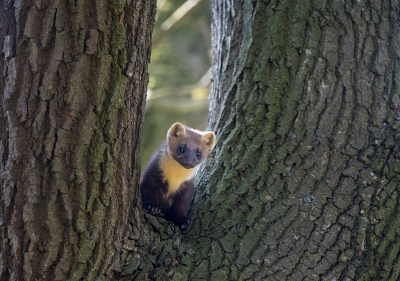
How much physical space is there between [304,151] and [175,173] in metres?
2.06

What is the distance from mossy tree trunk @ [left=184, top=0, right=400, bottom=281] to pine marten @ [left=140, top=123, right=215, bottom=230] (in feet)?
2.27

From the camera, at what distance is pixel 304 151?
3.57 metres

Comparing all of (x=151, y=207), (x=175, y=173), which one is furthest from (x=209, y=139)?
(x=151, y=207)

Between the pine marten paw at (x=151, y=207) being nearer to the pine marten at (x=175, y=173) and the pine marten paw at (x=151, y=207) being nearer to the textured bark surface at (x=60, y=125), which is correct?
the pine marten at (x=175, y=173)

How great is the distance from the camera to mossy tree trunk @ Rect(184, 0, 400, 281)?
126 inches

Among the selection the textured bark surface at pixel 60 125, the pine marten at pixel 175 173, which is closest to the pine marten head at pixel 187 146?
the pine marten at pixel 175 173

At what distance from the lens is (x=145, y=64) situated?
3010 millimetres

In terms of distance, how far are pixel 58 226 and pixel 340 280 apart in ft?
7.61

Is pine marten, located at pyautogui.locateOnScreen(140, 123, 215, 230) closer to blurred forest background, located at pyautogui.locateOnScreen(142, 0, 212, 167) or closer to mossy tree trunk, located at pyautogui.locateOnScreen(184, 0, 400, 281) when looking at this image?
mossy tree trunk, located at pyautogui.locateOnScreen(184, 0, 400, 281)

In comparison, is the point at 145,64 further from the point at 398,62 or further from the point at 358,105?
the point at 398,62

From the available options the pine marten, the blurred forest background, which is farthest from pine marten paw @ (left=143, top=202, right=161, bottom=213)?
the blurred forest background

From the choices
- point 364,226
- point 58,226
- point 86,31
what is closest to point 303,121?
point 364,226

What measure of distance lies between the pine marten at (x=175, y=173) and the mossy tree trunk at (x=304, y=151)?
0.69m

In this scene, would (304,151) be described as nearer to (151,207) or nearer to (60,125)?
(151,207)
